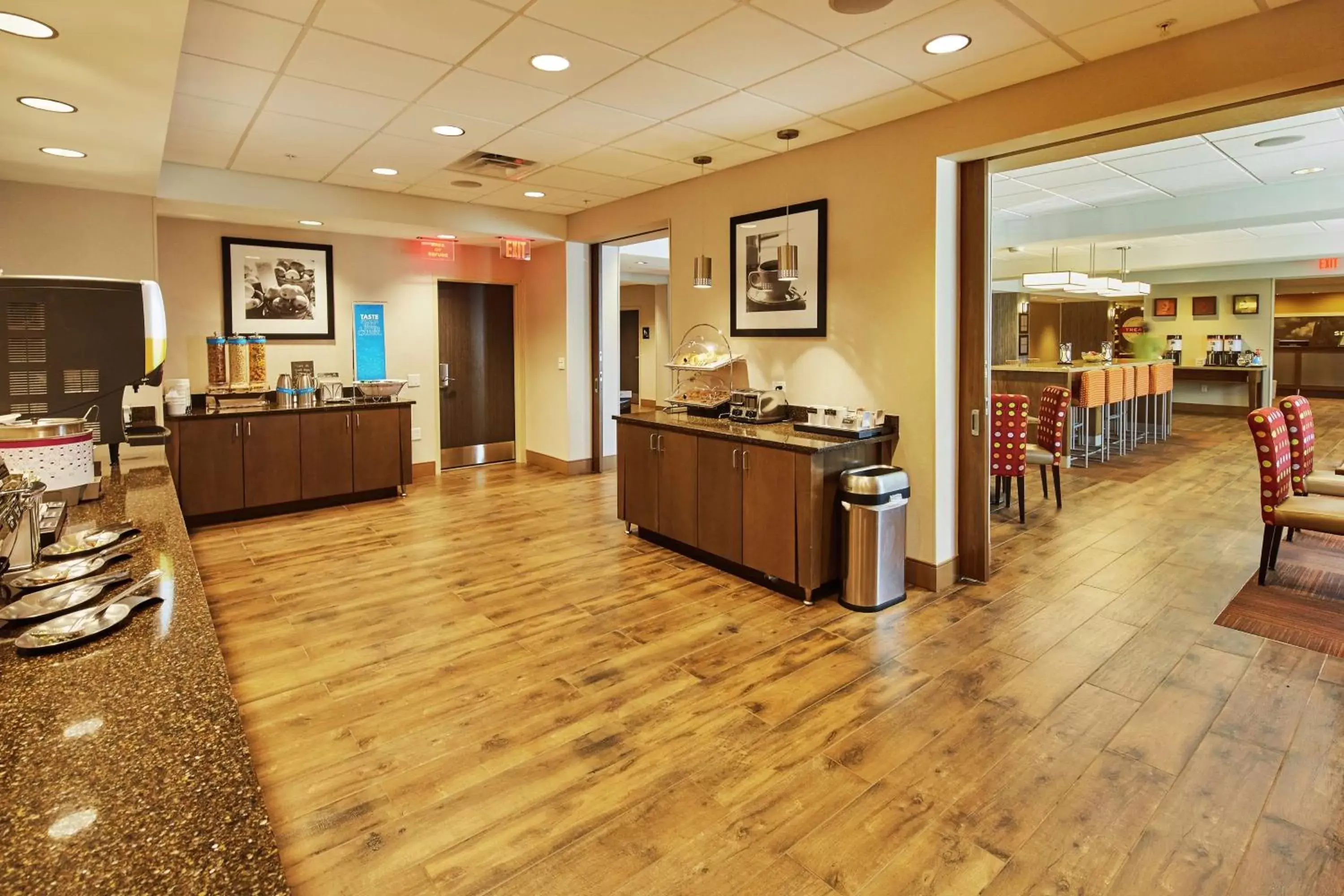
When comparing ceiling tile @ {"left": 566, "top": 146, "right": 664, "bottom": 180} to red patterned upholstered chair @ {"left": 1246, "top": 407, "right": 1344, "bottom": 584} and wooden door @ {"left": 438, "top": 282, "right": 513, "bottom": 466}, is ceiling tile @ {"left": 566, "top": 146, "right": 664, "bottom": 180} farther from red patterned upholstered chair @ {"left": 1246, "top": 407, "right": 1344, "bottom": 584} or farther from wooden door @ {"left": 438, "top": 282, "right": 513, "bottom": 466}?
red patterned upholstered chair @ {"left": 1246, "top": 407, "right": 1344, "bottom": 584}

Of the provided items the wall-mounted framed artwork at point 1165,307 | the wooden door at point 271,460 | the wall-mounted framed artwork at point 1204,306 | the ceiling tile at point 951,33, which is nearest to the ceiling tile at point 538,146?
the ceiling tile at point 951,33

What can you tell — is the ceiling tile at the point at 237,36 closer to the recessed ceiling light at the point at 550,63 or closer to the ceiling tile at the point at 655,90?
the recessed ceiling light at the point at 550,63

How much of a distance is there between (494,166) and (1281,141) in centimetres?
562

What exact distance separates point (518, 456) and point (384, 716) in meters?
6.07

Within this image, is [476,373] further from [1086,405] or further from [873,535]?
[1086,405]

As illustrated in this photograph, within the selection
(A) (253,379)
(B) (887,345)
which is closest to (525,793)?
(B) (887,345)

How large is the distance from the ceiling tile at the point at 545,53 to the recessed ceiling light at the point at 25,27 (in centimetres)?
157

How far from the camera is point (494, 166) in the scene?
5.48 metres

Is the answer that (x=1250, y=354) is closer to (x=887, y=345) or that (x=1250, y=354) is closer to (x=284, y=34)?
(x=887, y=345)

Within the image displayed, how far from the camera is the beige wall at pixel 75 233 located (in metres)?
4.75

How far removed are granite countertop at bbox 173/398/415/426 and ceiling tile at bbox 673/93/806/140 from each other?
3772 mm

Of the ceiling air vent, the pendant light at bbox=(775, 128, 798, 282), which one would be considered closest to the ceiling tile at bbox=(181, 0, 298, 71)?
the ceiling air vent

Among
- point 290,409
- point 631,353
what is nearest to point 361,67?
point 290,409

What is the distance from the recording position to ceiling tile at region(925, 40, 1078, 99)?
3359 millimetres
